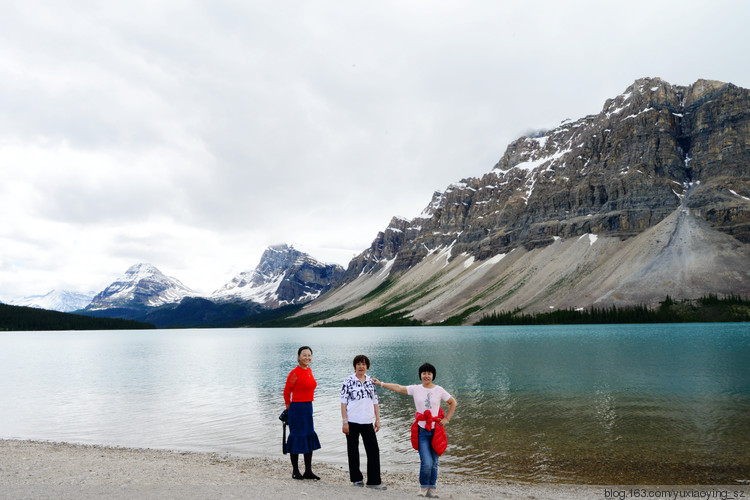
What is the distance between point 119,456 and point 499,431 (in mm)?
19556

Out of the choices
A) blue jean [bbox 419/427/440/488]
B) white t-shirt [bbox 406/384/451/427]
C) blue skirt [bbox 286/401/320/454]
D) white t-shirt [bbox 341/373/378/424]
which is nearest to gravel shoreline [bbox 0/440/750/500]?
blue jean [bbox 419/427/440/488]

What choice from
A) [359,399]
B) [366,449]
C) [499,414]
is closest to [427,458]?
[366,449]

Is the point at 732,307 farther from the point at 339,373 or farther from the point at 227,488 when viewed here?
the point at 227,488

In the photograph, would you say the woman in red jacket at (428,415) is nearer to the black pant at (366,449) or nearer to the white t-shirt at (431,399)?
the white t-shirt at (431,399)

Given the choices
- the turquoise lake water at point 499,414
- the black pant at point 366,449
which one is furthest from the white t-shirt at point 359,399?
the turquoise lake water at point 499,414

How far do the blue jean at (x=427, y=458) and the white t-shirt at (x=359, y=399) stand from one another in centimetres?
170

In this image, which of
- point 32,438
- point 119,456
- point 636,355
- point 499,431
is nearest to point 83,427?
point 32,438

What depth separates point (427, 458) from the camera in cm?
1288

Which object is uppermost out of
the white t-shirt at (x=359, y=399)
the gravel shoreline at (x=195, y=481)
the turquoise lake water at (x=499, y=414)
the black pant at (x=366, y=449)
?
the white t-shirt at (x=359, y=399)

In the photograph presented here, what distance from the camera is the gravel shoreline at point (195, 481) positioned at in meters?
13.1

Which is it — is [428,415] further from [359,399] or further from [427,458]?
[359,399]

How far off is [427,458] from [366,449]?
2.20 m

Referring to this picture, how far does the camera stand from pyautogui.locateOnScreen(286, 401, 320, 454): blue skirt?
14352mm

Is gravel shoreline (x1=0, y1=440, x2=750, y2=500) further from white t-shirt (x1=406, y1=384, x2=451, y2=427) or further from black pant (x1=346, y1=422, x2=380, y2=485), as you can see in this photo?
white t-shirt (x1=406, y1=384, x2=451, y2=427)
